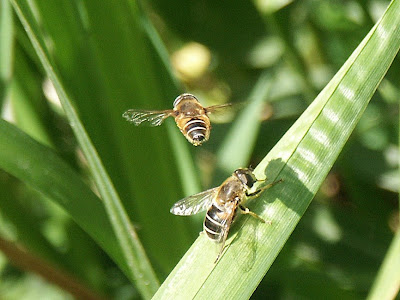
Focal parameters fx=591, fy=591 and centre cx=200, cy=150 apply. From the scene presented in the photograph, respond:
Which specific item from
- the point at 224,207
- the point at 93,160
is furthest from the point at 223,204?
the point at 93,160

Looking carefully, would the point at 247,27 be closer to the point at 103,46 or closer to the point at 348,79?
the point at 103,46

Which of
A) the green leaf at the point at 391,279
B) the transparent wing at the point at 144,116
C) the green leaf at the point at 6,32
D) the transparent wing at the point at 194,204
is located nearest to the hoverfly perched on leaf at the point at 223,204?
the transparent wing at the point at 194,204

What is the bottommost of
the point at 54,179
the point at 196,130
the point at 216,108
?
the point at 54,179

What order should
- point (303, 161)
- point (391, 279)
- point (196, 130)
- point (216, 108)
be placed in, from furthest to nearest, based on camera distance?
point (216, 108) < point (196, 130) < point (391, 279) < point (303, 161)

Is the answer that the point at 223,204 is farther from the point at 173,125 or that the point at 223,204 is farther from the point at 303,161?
the point at 173,125

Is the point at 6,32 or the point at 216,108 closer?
the point at 216,108

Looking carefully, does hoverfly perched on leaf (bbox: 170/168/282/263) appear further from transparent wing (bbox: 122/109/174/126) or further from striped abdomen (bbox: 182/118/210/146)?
transparent wing (bbox: 122/109/174/126)

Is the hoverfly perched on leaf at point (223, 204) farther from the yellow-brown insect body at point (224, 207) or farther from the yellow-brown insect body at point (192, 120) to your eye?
the yellow-brown insect body at point (192, 120)

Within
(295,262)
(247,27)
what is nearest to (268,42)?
(247,27)
